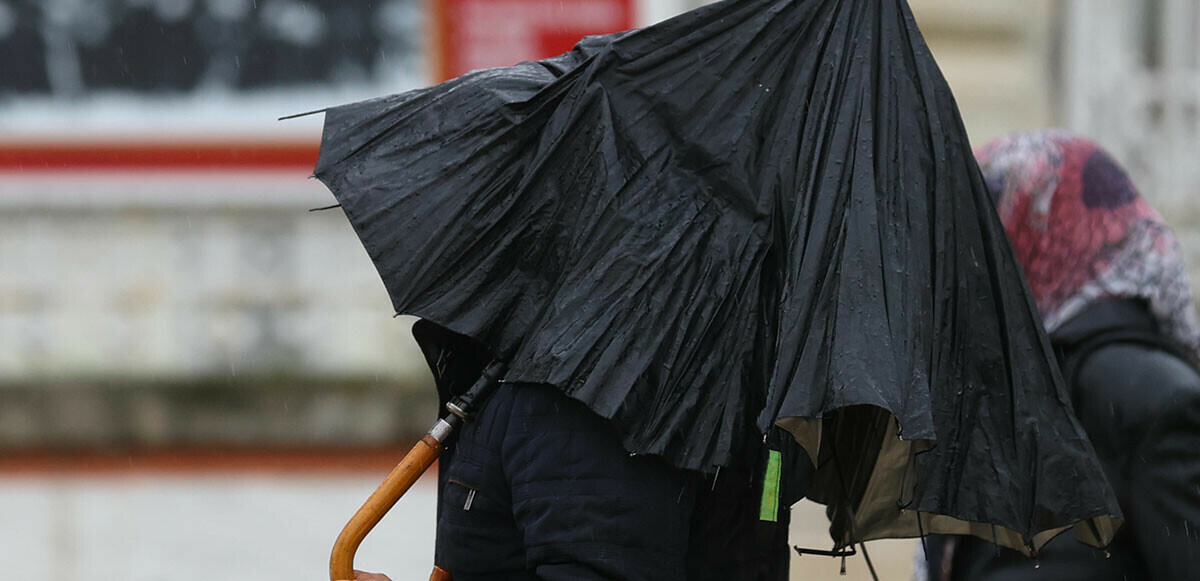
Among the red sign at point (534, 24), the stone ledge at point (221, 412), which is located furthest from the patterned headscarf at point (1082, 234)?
the stone ledge at point (221, 412)

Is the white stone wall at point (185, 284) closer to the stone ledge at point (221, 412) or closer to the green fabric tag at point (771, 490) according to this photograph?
the stone ledge at point (221, 412)

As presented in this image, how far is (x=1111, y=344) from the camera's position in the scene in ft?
7.71

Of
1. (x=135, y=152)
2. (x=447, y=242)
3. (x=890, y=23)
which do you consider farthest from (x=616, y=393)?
(x=135, y=152)

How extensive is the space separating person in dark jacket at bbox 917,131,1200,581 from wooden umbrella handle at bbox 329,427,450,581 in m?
0.89

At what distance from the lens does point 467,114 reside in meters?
1.92

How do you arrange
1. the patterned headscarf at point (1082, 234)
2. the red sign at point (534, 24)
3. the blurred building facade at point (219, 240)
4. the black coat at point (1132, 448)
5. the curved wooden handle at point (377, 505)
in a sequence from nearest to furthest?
1. the curved wooden handle at point (377, 505)
2. the black coat at point (1132, 448)
3. the patterned headscarf at point (1082, 234)
4. the red sign at point (534, 24)
5. the blurred building facade at point (219, 240)

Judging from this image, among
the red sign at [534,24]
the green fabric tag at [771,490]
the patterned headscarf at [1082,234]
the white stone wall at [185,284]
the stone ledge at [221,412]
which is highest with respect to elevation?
the red sign at [534,24]

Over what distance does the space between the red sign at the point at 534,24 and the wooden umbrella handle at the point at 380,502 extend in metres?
4.01

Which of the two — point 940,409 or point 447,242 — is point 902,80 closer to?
point 940,409

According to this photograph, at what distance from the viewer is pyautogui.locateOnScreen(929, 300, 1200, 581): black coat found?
84.3 inches

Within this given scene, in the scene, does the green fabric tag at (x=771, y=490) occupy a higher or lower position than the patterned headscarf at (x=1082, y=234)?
lower

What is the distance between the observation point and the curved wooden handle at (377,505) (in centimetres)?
187

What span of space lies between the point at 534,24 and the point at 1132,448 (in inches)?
157

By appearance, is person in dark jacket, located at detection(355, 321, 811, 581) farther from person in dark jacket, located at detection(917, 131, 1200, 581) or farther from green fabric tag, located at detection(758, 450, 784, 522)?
person in dark jacket, located at detection(917, 131, 1200, 581)
